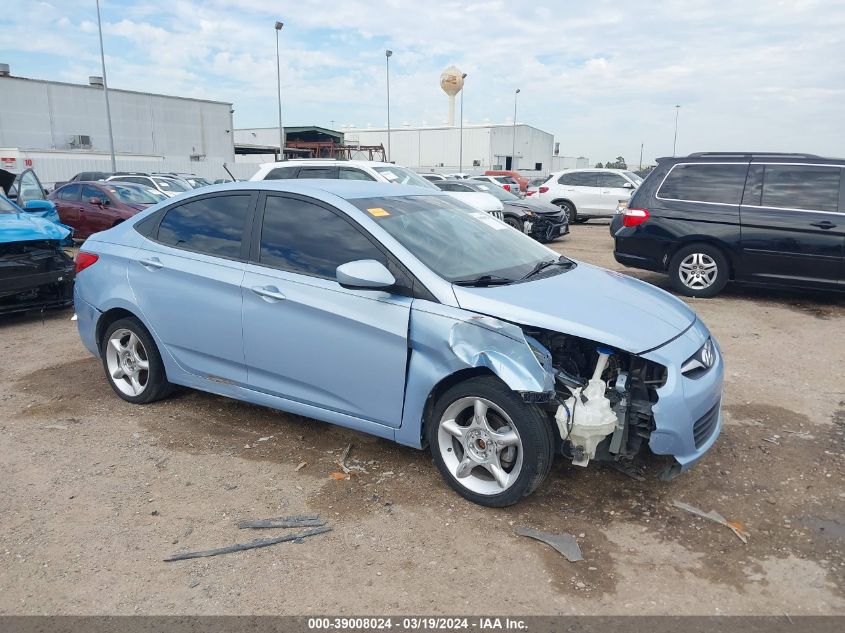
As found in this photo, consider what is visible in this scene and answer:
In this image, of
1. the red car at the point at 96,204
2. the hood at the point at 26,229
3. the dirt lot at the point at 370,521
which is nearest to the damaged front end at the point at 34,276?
the hood at the point at 26,229

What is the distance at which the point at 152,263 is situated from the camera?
4.56m

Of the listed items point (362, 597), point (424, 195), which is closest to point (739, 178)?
point (424, 195)

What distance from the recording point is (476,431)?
3.40 m

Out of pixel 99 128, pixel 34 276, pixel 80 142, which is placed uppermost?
pixel 99 128

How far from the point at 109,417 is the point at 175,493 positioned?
1378 millimetres

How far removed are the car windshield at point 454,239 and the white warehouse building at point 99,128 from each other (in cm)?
3328

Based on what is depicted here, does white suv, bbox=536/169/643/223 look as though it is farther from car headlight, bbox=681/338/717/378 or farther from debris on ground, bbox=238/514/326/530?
debris on ground, bbox=238/514/326/530

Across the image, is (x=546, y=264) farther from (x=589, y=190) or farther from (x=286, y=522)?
(x=589, y=190)

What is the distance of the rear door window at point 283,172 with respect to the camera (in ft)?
37.0

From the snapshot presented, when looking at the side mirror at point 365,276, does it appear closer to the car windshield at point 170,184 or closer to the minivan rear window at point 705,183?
the minivan rear window at point 705,183

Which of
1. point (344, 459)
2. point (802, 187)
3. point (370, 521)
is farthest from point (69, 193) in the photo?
point (802, 187)

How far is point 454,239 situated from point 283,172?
803 cm

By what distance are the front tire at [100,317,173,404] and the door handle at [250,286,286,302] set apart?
3.92 ft

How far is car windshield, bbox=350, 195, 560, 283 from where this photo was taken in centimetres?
376
